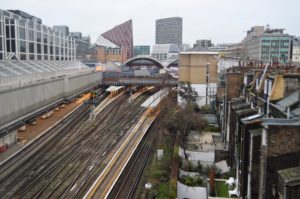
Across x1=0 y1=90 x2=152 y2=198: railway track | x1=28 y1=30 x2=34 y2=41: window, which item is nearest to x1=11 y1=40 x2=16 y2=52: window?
x1=28 y1=30 x2=34 y2=41: window

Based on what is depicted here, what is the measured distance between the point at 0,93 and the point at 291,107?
22.1 metres

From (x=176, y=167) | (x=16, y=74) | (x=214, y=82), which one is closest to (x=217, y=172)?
(x=176, y=167)

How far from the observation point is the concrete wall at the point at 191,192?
18.6 m

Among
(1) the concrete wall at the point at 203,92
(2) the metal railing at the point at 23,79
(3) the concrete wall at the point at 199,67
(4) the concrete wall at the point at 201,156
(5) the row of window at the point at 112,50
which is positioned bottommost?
(4) the concrete wall at the point at 201,156

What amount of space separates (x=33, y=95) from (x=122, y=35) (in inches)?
4441

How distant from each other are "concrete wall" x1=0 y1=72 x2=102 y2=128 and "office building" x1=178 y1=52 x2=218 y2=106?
1763 cm

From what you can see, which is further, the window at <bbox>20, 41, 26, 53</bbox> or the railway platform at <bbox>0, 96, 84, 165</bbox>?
the window at <bbox>20, 41, 26, 53</bbox>

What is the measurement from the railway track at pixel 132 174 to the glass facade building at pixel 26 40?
3421 cm

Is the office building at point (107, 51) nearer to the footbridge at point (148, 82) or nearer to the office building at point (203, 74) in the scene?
the footbridge at point (148, 82)

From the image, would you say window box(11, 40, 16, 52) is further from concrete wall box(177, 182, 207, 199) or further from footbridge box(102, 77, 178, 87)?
concrete wall box(177, 182, 207, 199)

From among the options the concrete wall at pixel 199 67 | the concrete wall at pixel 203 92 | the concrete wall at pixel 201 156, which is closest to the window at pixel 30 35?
the concrete wall at pixel 199 67

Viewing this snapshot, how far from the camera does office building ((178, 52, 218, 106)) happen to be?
45.2 m

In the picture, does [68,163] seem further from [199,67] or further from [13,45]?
[13,45]

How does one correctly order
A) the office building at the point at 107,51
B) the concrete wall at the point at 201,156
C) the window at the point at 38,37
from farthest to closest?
the office building at the point at 107,51, the window at the point at 38,37, the concrete wall at the point at 201,156
